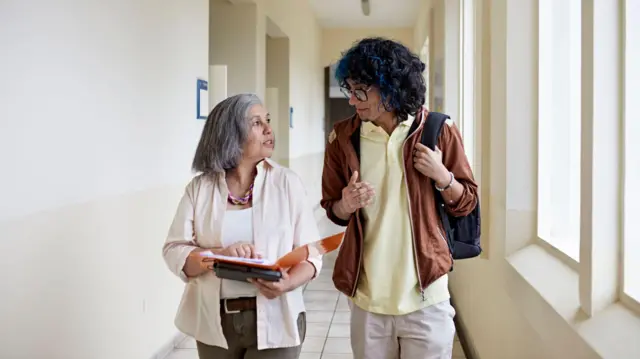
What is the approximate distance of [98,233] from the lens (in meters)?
2.86

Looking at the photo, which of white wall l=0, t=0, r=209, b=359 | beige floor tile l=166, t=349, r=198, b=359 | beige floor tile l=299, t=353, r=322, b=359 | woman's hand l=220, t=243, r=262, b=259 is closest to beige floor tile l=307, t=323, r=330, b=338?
beige floor tile l=299, t=353, r=322, b=359

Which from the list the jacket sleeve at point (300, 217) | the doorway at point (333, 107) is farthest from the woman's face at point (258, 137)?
the doorway at point (333, 107)

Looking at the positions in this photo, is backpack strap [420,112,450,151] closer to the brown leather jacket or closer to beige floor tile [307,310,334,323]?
the brown leather jacket

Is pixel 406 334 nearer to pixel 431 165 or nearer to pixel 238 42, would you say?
pixel 431 165

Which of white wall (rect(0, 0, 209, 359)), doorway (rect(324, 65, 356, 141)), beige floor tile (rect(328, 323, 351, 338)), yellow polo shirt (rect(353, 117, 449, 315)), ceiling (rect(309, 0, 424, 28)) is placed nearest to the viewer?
yellow polo shirt (rect(353, 117, 449, 315))

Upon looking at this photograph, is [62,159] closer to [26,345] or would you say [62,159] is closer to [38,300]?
[38,300]

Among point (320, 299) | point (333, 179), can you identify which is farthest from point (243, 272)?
point (320, 299)

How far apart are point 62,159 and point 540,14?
2042mm

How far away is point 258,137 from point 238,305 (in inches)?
20.1

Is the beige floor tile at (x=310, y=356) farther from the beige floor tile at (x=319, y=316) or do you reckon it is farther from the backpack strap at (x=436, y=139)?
the backpack strap at (x=436, y=139)

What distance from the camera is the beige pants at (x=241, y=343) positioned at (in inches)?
70.8

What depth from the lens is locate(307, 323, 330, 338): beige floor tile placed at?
441 centimetres

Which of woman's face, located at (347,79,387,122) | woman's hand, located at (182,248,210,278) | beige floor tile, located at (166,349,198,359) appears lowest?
beige floor tile, located at (166,349,198,359)

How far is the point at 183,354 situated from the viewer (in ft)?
12.7
